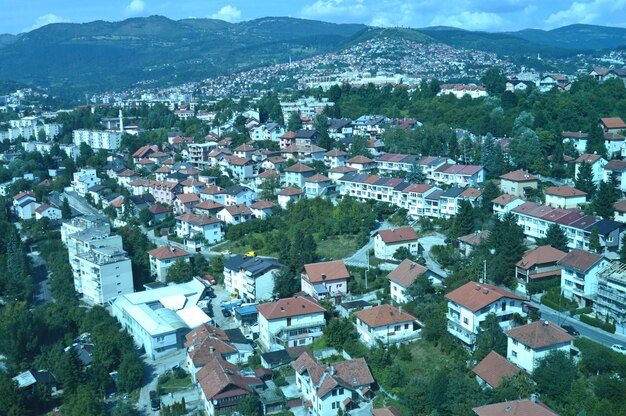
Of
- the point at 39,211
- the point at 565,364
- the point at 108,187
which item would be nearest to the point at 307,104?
the point at 108,187

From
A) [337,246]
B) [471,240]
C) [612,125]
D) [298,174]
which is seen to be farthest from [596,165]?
[298,174]

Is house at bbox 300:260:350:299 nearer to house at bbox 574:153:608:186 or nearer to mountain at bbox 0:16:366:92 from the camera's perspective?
house at bbox 574:153:608:186

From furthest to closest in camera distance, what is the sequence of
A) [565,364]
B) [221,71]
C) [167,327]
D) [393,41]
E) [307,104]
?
1. [221,71]
2. [393,41]
3. [307,104]
4. [167,327]
5. [565,364]

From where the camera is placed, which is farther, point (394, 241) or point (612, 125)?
point (612, 125)

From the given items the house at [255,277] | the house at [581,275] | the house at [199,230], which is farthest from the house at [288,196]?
the house at [581,275]

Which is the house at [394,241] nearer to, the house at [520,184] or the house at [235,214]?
the house at [520,184]

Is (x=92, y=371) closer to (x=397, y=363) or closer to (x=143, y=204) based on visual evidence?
(x=397, y=363)

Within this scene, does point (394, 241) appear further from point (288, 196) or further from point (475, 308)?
point (288, 196)
